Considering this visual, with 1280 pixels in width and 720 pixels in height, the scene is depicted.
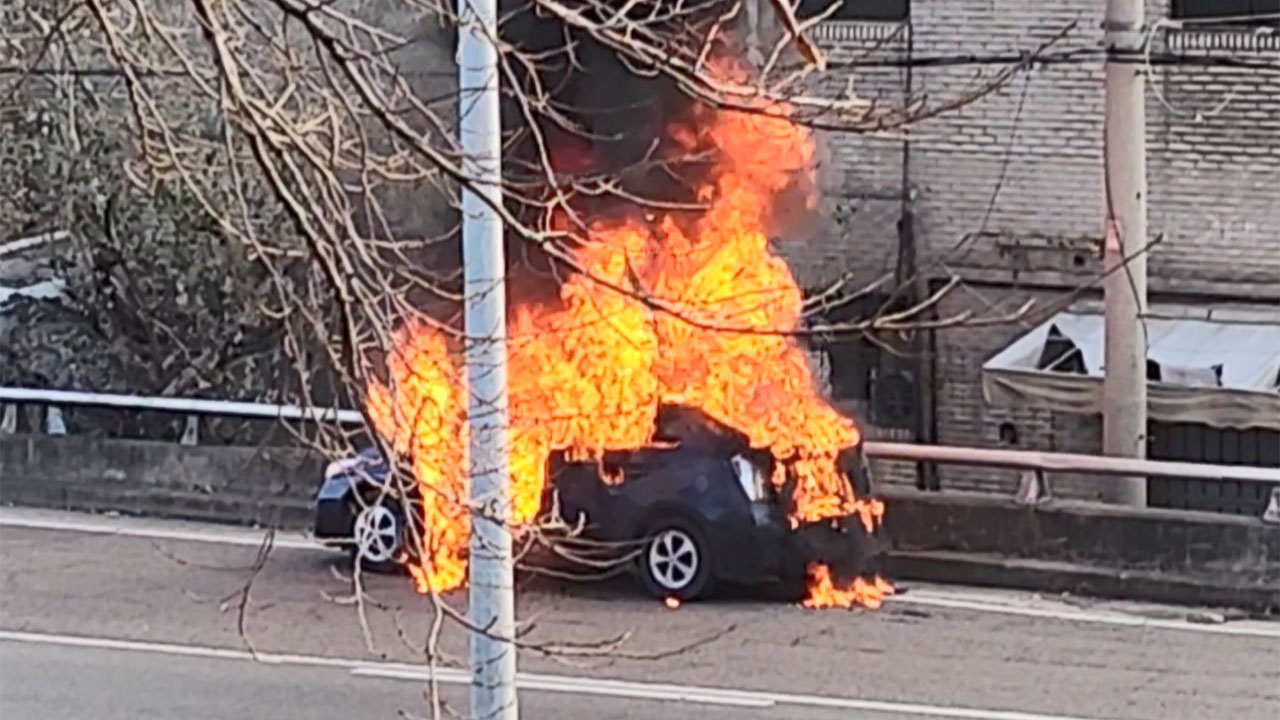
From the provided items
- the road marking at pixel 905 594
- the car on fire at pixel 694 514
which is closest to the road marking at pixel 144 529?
the road marking at pixel 905 594

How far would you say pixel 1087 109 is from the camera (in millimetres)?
20422

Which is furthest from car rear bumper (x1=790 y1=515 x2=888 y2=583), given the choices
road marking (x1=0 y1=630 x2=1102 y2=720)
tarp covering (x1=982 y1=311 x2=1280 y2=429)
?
tarp covering (x1=982 y1=311 x2=1280 y2=429)

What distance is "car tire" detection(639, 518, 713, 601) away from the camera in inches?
632

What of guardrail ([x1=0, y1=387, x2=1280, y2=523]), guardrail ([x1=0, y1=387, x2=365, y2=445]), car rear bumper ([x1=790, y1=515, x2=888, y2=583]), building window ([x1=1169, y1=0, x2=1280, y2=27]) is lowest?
car rear bumper ([x1=790, y1=515, x2=888, y2=583])

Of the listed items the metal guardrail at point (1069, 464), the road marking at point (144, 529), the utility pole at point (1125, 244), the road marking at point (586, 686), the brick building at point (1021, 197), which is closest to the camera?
the road marking at point (586, 686)

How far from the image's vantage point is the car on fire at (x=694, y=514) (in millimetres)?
16016

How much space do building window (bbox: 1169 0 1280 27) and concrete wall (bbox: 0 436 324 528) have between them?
6.70 m

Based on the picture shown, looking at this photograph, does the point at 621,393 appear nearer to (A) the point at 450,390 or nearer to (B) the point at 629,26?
(A) the point at 450,390

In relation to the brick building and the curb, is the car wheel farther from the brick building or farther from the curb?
the brick building

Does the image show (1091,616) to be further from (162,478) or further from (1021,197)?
(162,478)

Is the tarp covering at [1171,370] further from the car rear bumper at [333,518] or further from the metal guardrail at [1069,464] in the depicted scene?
the car rear bumper at [333,518]

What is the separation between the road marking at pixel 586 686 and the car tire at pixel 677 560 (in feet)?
4.98

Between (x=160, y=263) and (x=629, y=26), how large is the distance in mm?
14755

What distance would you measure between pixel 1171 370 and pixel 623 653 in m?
6.38
